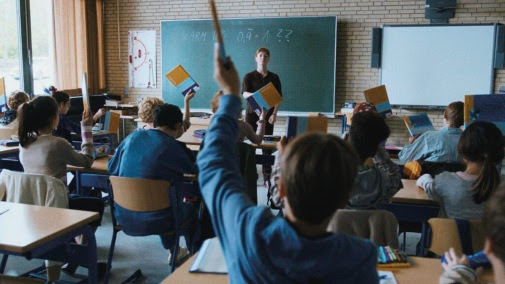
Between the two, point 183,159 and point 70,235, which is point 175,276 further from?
point 183,159

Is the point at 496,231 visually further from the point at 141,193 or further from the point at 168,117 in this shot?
the point at 168,117

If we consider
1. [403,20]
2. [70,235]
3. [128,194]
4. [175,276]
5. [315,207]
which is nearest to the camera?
[315,207]

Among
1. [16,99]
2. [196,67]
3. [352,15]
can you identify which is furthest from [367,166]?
[196,67]

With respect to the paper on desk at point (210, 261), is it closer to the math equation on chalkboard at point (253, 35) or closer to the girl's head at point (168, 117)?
the girl's head at point (168, 117)

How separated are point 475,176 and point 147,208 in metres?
1.83

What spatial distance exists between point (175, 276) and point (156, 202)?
4.73ft

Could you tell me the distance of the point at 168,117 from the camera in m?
3.28

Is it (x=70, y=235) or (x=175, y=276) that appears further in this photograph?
(x=70, y=235)

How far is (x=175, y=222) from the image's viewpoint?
319 cm

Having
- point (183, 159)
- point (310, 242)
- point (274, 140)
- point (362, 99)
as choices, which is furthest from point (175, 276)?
point (362, 99)

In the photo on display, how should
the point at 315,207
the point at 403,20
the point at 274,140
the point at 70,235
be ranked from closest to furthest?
the point at 315,207
the point at 70,235
the point at 274,140
the point at 403,20

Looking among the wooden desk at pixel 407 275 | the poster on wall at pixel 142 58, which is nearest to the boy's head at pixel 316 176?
the wooden desk at pixel 407 275

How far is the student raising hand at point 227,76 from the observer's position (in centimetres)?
108

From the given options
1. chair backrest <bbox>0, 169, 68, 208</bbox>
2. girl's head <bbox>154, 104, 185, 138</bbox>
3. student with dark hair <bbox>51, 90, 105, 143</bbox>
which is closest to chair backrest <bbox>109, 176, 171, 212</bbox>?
chair backrest <bbox>0, 169, 68, 208</bbox>
